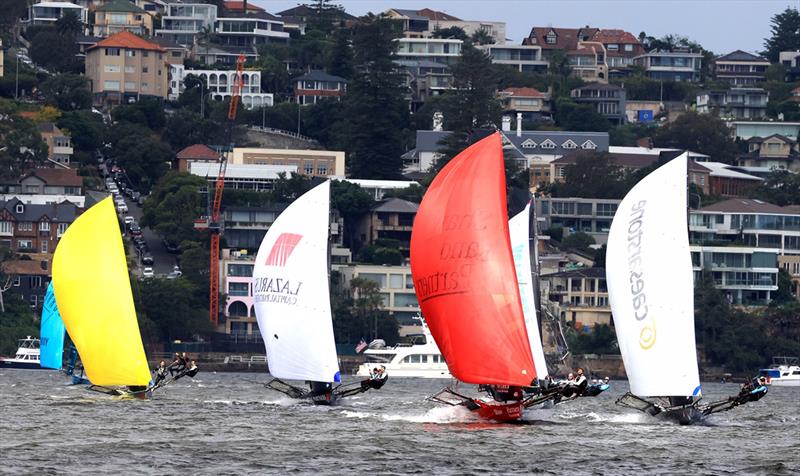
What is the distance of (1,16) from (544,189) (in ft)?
167

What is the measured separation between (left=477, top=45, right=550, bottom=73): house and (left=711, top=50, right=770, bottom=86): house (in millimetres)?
17569

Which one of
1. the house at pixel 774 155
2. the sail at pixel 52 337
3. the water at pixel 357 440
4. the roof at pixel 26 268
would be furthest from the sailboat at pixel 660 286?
the house at pixel 774 155

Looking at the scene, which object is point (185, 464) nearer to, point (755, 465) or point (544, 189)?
point (755, 465)

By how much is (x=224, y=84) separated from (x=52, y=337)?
95.8 m

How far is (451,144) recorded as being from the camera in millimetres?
129625

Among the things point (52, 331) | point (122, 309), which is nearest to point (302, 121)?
point (52, 331)

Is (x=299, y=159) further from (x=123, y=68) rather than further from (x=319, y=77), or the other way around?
(x=123, y=68)

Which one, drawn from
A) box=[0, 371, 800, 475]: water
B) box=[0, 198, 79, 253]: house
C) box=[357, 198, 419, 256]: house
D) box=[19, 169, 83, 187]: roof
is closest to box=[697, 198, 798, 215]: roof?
box=[357, 198, 419, 256]: house

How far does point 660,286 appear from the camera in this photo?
43312mm

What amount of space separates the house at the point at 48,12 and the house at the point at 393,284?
67334mm

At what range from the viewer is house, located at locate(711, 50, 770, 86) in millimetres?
188375

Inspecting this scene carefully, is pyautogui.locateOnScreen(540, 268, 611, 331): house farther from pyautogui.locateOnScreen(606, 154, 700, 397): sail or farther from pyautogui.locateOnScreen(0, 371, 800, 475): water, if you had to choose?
pyautogui.locateOnScreen(606, 154, 700, 397): sail

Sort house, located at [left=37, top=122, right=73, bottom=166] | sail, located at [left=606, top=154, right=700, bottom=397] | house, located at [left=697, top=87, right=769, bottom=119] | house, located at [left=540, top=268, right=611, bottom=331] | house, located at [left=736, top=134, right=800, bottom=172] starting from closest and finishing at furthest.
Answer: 1. sail, located at [left=606, top=154, right=700, bottom=397]
2. house, located at [left=540, top=268, right=611, bottom=331]
3. house, located at [left=37, top=122, right=73, bottom=166]
4. house, located at [left=736, top=134, right=800, bottom=172]
5. house, located at [left=697, top=87, right=769, bottom=119]

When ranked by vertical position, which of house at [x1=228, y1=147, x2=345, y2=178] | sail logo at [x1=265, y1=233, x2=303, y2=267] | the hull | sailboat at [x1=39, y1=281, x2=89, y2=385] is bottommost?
the hull
